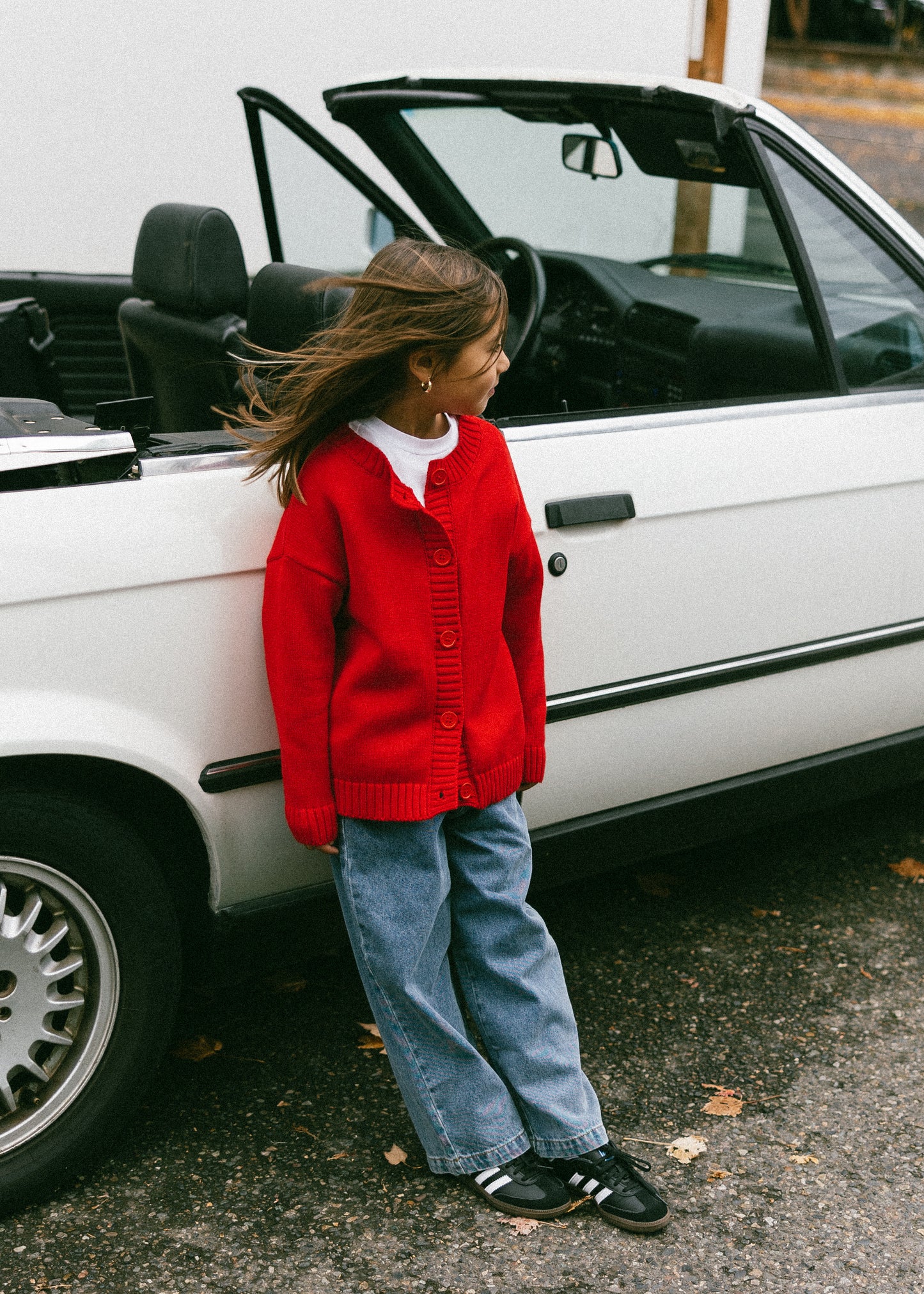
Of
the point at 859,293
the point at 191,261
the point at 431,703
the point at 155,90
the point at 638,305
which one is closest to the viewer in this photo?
the point at 431,703

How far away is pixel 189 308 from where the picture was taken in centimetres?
271

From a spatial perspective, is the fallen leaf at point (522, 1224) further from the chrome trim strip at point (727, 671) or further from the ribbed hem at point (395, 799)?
the chrome trim strip at point (727, 671)

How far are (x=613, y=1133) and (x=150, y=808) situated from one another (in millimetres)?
963

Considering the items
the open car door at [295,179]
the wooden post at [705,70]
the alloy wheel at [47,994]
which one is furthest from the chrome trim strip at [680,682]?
the wooden post at [705,70]

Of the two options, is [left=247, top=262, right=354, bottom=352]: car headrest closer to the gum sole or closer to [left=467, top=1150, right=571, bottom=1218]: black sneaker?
[left=467, top=1150, right=571, bottom=1218]: black sneaker

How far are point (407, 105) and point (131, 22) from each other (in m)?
3.14

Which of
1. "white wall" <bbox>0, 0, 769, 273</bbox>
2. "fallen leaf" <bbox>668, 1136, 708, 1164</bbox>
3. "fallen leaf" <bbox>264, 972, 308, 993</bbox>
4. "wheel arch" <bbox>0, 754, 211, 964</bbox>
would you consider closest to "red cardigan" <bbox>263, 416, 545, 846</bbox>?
"wheel arch" <bbox>0, 754, 211, 964</bbox>

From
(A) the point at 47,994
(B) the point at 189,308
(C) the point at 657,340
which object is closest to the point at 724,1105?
(A) the point at 47,994

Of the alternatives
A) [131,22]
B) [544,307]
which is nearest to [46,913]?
[544,307]

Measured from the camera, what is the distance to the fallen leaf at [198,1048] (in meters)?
2.47

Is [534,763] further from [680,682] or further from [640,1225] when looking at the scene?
[640,1225]

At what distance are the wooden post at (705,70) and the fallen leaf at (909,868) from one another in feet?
14.0

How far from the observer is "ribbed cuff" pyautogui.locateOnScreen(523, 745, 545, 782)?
2146mm

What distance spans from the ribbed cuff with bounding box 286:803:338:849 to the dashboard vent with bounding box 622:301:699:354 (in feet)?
5.25
